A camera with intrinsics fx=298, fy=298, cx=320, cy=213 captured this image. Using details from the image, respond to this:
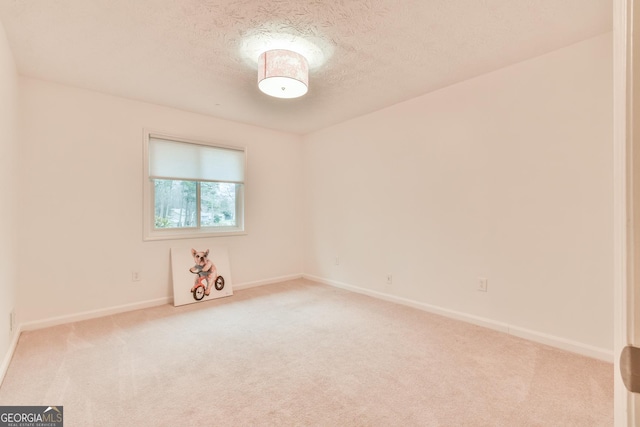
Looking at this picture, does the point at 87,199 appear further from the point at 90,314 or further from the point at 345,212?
the point at 345,212

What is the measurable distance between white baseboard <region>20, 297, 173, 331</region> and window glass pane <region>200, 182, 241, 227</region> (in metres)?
1.15

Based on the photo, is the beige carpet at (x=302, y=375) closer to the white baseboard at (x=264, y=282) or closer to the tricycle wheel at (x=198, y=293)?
the tricycle wheel at (x=198, y=293)

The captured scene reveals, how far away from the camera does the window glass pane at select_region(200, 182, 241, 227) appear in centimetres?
420

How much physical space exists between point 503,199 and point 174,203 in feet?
12.4

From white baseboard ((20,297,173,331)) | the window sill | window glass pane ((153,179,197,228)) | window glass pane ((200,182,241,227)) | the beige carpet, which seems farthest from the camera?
window glass pane ((200,182,241,227))

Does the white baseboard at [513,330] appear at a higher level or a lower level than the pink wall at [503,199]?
lower

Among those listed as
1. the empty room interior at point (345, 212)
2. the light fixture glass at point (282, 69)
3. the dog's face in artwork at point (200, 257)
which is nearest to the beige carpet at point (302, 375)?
the empty room interior at point (345, 212)

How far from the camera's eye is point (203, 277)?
12.9 ft

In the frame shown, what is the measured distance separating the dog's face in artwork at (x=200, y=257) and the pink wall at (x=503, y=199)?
2.06 meters

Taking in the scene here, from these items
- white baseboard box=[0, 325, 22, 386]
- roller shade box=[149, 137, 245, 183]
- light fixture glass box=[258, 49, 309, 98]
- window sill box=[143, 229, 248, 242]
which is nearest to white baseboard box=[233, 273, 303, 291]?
window sill box=[143, 229, 248, 242]

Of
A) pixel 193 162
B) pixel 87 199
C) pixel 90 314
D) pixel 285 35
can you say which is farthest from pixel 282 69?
pixel 90 314

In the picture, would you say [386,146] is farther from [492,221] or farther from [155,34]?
[155,34]

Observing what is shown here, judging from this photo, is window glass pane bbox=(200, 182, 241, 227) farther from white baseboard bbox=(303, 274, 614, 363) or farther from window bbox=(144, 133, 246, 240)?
white baseboard bbox=(303, 274, 614, 363)

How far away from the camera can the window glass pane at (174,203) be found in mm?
3770
